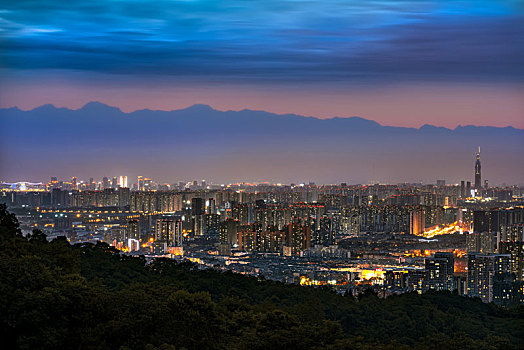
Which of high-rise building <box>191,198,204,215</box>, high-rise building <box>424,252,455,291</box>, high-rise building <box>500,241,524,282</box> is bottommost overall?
high-rise building <box>424,252,455,291</box>

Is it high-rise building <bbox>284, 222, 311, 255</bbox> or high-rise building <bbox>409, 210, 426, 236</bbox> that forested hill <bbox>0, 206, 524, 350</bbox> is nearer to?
high-rise building <bbox>284, 222, 311, 255</bbox>

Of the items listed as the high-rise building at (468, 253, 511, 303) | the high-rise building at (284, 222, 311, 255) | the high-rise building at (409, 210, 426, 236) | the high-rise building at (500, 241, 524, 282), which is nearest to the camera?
the high-rise building at (468, 253, 511, 303)

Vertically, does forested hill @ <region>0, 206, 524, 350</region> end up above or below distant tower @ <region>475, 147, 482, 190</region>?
below

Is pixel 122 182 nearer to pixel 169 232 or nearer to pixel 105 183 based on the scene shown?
pixel 105 183

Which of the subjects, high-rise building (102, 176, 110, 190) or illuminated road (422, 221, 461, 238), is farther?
high-rise building (102, 176, 110, 190)

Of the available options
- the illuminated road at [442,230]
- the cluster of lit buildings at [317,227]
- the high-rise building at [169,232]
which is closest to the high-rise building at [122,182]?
the cluster of lit buildings at [317,227]

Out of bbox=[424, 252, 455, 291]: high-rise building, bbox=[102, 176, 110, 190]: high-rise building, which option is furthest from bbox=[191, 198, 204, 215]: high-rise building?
bbox=[424, 252, 455, 291]: high-rise building

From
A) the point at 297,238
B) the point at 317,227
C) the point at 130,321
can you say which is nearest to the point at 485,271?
the point at 297,238

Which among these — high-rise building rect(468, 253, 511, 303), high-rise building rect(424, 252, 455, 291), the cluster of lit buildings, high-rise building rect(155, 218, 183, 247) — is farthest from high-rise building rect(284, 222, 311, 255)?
high-rise building rect(468, 253, 511, 303)

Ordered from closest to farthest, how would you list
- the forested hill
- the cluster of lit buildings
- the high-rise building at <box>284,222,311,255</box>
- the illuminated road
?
1. the forested hill
2. the cluster of lit buildings
3. the high-rise building at <box>284,222,311,255</box>
4. the illuminated road

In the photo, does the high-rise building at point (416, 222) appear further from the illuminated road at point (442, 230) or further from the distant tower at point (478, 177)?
the distant tower at point (478, 177)

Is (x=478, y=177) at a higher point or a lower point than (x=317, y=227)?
higher

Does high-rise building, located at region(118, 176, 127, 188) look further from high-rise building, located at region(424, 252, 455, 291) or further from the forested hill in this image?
the forested hill
